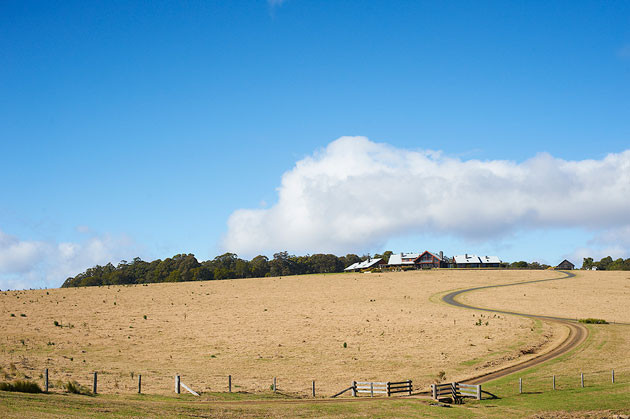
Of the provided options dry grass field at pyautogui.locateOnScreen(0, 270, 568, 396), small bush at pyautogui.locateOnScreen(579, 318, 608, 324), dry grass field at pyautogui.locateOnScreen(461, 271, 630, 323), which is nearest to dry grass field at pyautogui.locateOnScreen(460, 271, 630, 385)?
dry grass field at pyautogui.locateOnScreen(461, 271, 630, 323)

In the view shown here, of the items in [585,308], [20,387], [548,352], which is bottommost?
[548,352]

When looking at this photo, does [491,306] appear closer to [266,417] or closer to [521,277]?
[521,277]

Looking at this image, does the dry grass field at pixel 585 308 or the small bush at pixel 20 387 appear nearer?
the small bush at pixel 20 387

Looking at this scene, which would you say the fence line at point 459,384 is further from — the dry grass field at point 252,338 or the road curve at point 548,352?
the road curve at point 548,352

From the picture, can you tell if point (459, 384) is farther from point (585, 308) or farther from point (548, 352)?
point (585, 308)

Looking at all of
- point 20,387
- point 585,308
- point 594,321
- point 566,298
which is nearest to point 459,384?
point 20,387

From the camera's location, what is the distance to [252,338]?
65188 millimetres

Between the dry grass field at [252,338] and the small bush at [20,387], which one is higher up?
the small bush at [20,387]

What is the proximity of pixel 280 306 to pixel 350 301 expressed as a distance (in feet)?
44.7

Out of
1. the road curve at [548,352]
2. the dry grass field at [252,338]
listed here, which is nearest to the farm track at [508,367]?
the road curve at [548,352]

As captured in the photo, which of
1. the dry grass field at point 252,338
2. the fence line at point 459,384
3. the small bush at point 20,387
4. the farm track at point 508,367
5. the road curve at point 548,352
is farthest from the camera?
the road curve at point 548,352

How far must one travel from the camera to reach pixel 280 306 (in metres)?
91.4

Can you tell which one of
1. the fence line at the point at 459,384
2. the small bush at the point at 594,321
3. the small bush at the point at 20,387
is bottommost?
the fence line at the point at 459,384

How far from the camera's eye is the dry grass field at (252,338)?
154ft
